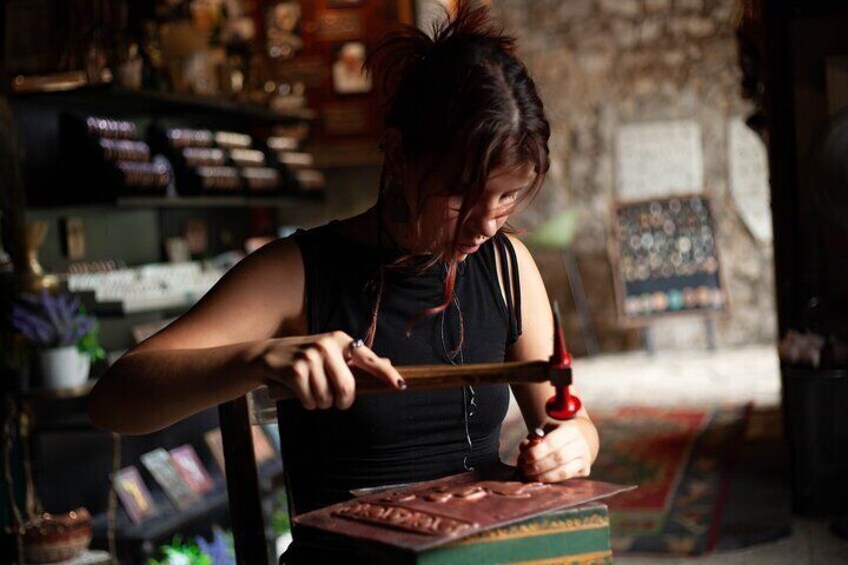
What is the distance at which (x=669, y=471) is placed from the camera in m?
5.06

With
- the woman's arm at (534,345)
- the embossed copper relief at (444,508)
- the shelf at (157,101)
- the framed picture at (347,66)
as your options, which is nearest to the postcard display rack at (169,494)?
the shelf at (157,101)

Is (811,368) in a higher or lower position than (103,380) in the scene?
lower

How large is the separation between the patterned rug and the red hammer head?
2.87 meters

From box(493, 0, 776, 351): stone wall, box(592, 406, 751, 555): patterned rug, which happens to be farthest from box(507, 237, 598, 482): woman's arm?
box(493, 0, 776, 351): stone wall

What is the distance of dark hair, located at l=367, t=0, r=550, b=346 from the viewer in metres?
1.30

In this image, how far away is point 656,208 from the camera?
859 centimetres

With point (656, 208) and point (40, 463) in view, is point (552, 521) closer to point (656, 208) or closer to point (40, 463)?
point (40, 463)

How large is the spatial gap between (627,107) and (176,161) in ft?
15.4

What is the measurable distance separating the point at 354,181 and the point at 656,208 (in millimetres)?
2338

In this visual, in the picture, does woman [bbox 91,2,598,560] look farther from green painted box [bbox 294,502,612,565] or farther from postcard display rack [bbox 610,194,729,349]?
postcard display rack [bbox 610,194,729,349]

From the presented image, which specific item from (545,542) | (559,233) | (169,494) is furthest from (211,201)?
(559,233)

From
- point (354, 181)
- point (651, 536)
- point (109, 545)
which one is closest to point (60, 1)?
point (109, 545)

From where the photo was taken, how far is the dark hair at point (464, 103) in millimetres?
1296

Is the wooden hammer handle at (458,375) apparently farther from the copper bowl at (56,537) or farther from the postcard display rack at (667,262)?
the postcard display rack at (667,262)
